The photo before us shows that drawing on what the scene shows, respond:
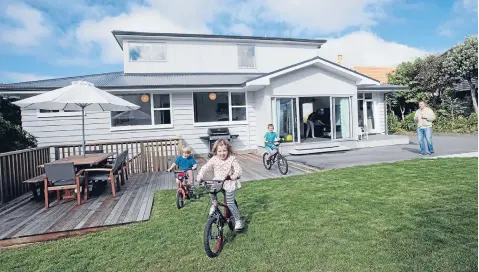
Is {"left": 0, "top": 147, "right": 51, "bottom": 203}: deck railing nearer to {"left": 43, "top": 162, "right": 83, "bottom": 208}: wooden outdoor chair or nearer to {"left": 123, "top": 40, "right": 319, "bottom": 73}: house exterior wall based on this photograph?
{"left": 43, "top": 162, "right": 83, "bottom": 208}: wooden outdoor chair

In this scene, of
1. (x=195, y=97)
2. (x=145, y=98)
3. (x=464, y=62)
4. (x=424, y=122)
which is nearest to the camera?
(x=424, y=122)

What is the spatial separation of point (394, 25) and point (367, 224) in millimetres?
20036

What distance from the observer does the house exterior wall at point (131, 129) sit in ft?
38.2

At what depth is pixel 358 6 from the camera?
1481 cm

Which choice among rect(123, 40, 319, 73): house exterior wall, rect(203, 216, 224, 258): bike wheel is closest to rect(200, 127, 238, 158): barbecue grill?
rect(123, 40, 319, 73): house exterior wall

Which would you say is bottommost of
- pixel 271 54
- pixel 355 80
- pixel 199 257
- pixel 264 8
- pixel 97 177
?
pixel 199 257

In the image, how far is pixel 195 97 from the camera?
13.2 m

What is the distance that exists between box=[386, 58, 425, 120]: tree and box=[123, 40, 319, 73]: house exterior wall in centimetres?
980

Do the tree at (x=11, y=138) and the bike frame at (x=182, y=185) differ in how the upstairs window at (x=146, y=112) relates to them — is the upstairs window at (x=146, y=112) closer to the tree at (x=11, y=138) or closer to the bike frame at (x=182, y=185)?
the tree at (x=11, y=138)

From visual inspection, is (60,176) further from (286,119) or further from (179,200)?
(286,119)

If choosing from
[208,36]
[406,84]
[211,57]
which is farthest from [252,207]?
[406,84]

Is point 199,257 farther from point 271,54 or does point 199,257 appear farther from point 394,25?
point 394,25

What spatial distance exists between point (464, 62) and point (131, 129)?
73.0 feet

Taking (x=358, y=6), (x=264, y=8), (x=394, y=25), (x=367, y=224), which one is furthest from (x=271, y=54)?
(x=367, y=224)
